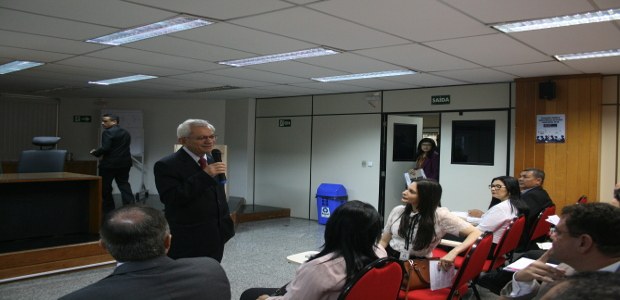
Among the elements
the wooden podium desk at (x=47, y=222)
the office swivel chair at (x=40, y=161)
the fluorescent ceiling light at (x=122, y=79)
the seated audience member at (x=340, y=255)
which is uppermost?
the fluorescent ceiling light at (x=122, y=79)

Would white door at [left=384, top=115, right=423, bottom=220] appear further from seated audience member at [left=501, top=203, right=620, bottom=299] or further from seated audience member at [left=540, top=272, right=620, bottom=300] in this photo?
seated audience member at [left=540, top=272, right=620, bottom=300]

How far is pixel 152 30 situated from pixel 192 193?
6.41 feet

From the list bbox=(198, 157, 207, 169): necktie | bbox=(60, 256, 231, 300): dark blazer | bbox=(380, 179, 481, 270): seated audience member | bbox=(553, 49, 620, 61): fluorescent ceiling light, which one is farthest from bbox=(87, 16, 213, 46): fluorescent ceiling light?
bbox=(553, 49, 620, 61): fluorescent ceiling light

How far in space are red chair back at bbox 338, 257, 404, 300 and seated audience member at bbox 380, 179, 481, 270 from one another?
1113 mm

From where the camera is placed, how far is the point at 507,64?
495cm

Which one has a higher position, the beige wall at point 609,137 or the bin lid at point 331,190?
the beige wall at point 609,137

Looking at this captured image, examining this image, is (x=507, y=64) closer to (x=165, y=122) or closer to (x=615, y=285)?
(x=615, y=285)

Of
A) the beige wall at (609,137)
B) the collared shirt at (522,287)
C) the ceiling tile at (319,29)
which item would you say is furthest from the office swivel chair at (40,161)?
the beige wall at (609,137)

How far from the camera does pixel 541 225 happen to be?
4.50 metres

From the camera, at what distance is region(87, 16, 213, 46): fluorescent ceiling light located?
11.6 ft

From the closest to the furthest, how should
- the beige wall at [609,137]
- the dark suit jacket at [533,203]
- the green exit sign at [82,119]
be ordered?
1. the dark suit jacket at [533,203]
2. the beige wall at [609,137]
3. the green exit sign at [82,119]

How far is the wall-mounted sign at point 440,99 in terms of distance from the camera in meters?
6.75

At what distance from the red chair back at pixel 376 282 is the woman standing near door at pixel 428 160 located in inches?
201

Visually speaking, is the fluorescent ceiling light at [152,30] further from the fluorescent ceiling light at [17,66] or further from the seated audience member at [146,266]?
the seated audience member at [146,266]
